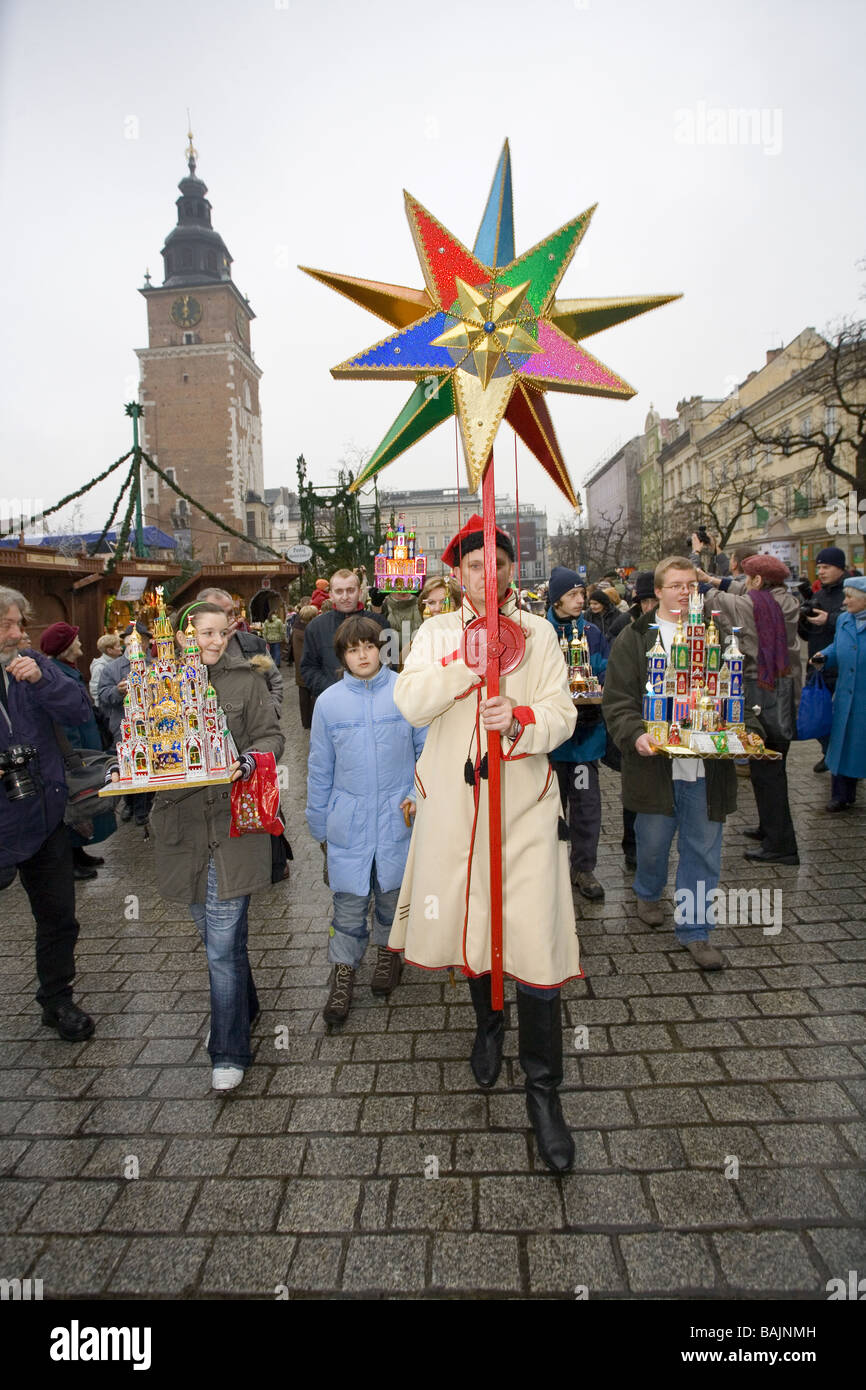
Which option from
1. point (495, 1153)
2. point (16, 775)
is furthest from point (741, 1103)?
point (16, 775)

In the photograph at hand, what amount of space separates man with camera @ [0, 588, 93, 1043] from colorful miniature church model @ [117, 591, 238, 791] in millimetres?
291

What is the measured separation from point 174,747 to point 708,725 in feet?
9.43

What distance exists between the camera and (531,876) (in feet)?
9.57

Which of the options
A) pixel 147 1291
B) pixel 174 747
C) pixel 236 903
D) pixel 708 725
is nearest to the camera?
pixel 147 1291

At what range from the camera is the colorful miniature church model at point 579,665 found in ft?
19.3

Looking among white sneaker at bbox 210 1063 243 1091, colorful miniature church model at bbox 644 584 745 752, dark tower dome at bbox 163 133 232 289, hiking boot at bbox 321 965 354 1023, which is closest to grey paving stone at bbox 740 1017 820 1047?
colorful miniature church model at bbox 644 584 745 752

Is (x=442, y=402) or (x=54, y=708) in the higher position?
(x=442, y=402)

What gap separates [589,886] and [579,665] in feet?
5.59

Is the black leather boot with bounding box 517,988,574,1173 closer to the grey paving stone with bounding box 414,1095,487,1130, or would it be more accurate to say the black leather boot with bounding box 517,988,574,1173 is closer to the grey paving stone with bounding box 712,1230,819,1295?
the grey paving stone with bounding box 414,1095,487,1130

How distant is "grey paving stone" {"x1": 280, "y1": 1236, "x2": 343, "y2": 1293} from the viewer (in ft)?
7.73

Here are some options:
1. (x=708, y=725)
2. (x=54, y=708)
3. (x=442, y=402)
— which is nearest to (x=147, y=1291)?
(x=54, y=708)

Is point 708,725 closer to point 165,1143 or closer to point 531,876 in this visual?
point 531,876

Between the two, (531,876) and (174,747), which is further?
(174,747)

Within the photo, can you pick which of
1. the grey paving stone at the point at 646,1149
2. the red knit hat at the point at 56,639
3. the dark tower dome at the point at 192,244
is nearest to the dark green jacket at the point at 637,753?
the grey paving stone at the point at 646,1149
